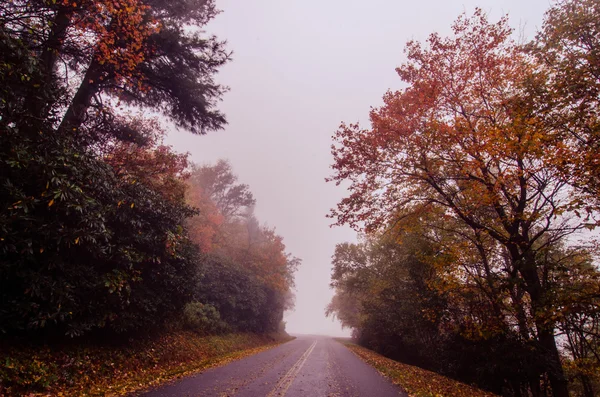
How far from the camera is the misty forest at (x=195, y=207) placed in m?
6.42

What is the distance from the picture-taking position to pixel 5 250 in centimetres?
570

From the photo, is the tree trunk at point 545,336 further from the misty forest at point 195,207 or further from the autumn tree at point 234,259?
the autumn tree at point 234,259

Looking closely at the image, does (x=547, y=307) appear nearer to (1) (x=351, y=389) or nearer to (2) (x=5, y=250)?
(1) (x=351, y=389)

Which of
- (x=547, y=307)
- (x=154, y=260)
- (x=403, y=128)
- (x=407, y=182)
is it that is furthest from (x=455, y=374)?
(x=154, y=260)

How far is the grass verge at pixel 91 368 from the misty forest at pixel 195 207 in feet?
0.18

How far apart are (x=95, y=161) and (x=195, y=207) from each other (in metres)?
4.06

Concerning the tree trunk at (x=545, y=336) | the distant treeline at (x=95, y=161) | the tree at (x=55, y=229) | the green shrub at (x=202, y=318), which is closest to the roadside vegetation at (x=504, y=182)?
the tree trunk at (x=545, y=336)

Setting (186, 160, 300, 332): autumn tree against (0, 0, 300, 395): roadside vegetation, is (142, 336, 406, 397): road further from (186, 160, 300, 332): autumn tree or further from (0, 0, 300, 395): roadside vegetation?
(186, 160, 300, 332): autumn tree

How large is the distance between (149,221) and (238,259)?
2017cm

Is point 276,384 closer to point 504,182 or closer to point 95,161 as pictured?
point 95,161

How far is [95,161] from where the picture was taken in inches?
316

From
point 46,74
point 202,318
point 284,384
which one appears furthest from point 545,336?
point 46,74

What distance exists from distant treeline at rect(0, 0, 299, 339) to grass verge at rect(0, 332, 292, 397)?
63 cm

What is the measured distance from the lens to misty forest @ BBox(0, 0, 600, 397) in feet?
21.1
